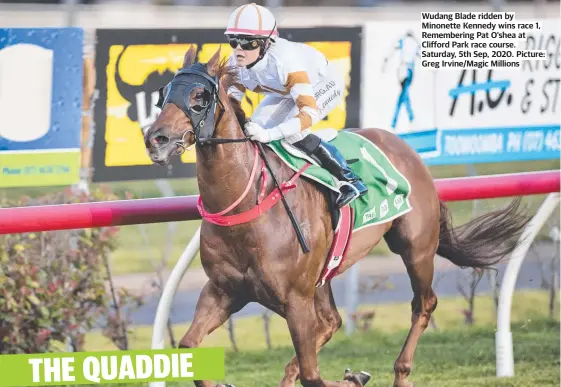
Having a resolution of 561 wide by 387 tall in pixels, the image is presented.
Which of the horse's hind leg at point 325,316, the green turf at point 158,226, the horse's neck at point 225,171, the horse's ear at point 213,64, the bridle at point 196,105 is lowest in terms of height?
the horse's hind leg at point 325,316

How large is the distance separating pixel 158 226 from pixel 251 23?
11.6 ft

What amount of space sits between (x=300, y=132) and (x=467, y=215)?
127 inches

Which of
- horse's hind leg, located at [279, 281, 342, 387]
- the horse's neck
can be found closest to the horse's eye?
the horse's neck

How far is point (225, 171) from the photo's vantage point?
395cm

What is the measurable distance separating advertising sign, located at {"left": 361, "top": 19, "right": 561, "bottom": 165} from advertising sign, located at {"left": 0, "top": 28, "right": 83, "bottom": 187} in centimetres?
160

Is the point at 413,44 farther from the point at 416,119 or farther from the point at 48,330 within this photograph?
the point at 48,330

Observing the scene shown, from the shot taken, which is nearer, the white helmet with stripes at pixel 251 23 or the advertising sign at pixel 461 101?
the white helmet with stripes at pixel 251 23

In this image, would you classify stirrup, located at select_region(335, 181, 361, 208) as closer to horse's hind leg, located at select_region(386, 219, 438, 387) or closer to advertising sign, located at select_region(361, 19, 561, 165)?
horse's hind leg, located at select_region(386, 219, 438, 387)

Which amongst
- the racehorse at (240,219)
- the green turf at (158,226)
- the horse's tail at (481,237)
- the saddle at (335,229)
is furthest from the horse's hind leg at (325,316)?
the green turf at (158,226)

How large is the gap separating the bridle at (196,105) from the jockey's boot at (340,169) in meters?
0.58

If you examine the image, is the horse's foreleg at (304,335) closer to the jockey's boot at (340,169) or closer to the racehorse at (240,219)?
the racehorse at (240,219)

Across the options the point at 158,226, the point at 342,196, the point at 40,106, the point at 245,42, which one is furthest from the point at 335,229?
the point at 158,226

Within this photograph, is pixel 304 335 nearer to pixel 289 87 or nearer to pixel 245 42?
pixel 289 87

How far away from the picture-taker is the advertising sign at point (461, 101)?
605cm
